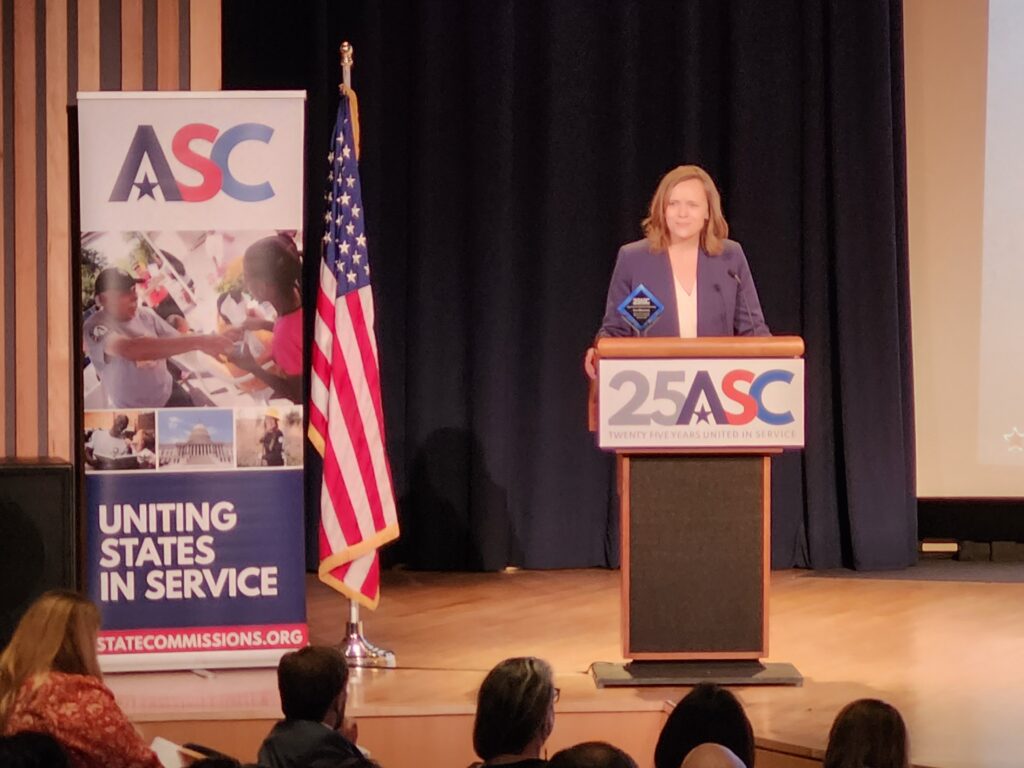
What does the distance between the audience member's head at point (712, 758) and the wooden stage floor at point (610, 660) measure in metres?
1.40

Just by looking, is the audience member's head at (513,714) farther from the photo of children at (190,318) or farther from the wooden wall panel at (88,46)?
the wooden wall panel at (88,46)

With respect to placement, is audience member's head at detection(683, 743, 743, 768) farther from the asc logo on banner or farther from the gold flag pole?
the asc logo on banner

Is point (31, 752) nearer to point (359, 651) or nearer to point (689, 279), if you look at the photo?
point (359, 651)

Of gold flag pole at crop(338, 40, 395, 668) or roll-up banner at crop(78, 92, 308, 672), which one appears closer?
roll-up banner at crop(78, 92, 308, 672)

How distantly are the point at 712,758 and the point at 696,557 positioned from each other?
6.80 feet

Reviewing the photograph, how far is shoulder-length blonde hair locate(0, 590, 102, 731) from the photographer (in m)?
3.20

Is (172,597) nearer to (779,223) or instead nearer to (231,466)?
(231,466)

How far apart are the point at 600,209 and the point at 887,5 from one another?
1.66 meters

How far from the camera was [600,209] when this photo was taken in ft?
24.2

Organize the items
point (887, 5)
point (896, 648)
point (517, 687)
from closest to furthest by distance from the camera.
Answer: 1. point (517, 687)
2. point (896, 648)
3. point (887, 5)

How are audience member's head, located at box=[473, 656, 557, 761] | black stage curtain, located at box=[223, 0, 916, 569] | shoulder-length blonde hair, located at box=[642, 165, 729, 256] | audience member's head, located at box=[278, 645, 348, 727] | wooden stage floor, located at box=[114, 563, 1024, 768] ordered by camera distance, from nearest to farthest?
audience member's head, located at box=[473, 656, 557, 761] < audience member's head, located at box=[278, 645, 348, 727] < wooden stage floor, located at box=[114, 563, 1024, 768] < shoulder-length blonde hair, located at box=[642, 165, 729, 256] < black stage curtain, located at box=[223, 0, 916, 569]

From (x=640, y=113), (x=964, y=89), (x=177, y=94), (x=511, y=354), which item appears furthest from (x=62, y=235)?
(x=964, y=89)

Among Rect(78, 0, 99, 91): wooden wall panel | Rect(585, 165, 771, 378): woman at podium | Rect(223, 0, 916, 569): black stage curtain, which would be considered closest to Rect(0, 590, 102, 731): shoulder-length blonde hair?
Rect(585, 165, 771, 378): woman at podium

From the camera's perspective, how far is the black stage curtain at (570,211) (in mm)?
7211
